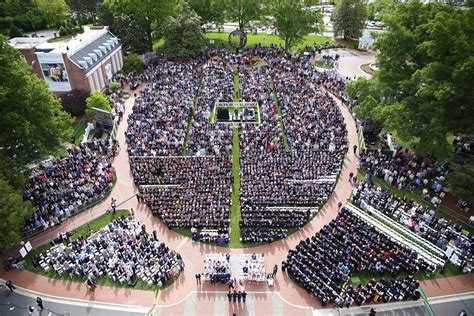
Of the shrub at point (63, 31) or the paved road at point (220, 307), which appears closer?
the paved road at point (220, 307)

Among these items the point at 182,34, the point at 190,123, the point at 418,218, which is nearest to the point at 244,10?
the point at 182,34

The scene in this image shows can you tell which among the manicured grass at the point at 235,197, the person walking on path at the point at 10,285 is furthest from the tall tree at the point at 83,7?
the person walking on path at the point at 10,285

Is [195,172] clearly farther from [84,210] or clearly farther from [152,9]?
[152,9]

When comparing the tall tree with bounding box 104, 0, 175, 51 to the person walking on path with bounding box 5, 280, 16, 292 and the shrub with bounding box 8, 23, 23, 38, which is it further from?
the person walking on path with bounding box 5, 280, 16, 292

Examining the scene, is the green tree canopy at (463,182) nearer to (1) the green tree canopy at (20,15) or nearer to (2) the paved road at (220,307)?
(2) the paved road at (220,307)

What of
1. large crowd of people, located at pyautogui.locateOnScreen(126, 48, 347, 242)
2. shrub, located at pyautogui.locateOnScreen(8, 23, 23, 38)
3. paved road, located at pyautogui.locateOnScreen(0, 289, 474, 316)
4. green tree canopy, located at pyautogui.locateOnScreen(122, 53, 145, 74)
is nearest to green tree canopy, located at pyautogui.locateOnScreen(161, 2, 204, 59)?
large crowd of people, located at pyautogui.locateOnScreen(126, 48, 347, 242)

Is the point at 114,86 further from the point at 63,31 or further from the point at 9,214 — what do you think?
the point at 63,31
